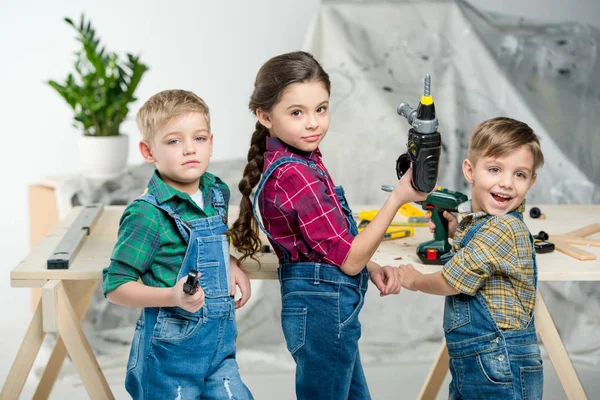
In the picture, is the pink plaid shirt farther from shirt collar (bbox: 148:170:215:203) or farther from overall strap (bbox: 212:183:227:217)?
shirt collar (bbox: 148:170:215:203)

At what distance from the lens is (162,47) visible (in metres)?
4.89

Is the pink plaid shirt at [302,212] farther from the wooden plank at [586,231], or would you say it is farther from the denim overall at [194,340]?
the wooden plank at [586,231]

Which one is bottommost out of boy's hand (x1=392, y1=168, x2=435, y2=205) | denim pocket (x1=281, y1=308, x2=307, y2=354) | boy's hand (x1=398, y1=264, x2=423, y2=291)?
denim pocket (x1=281, y1=308, x2=307, y2=354)

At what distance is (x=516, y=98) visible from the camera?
4301mm

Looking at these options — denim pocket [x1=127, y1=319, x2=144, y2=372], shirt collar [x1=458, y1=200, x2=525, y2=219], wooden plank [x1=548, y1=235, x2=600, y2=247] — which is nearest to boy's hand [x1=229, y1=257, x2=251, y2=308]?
denim pocket [x1=127, y1=319, x2=144, y2=372]

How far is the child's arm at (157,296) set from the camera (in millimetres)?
2072

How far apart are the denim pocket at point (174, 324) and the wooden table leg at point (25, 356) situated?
421 mm

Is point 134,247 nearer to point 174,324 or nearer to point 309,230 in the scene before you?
point 174,324

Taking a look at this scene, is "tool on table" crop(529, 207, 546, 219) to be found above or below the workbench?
above

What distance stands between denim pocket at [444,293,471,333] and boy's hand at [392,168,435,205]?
392 millimetres

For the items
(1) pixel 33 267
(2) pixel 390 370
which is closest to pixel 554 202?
(2) pixel 390 370

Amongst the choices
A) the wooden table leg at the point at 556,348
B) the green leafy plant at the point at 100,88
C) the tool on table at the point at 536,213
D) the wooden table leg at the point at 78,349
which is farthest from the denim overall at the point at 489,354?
the green leafy plant at the point at 100,88

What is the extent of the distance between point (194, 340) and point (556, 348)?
3.43 ft

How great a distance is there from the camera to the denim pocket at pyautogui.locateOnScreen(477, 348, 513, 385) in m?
2.32
